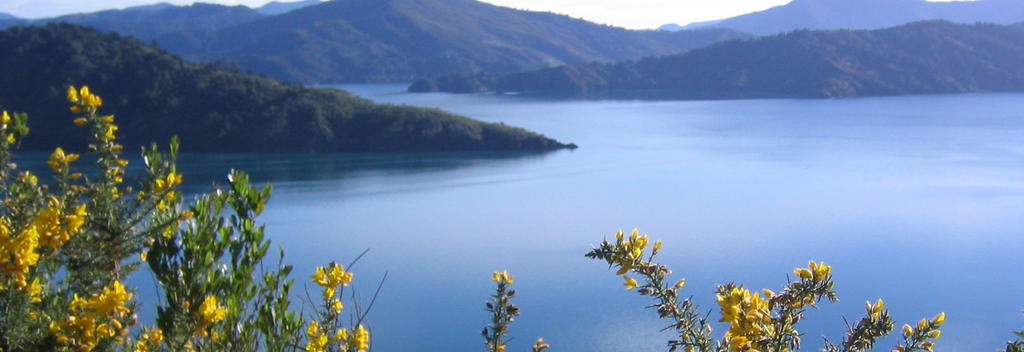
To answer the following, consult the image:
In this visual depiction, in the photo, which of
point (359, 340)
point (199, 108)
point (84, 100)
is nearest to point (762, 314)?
point (359, 340)

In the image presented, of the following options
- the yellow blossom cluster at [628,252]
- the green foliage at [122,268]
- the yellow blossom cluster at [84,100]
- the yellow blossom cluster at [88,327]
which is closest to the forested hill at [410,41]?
the yellow blossom cluster at [84,100]

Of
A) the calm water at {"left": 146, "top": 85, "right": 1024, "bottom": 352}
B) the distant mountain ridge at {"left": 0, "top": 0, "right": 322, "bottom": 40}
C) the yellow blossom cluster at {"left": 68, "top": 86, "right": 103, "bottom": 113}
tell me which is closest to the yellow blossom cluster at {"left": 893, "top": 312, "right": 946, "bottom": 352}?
the yellow blossom cluster at {"left": 68, "top": 86, "right": 103, "bottom": 113}

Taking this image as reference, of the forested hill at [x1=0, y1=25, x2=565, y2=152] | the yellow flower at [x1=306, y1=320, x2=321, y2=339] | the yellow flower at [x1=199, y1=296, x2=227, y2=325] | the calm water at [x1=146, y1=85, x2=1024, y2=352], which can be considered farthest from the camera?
the forested hill at [x1=0, y1=25, x2=565, y2=152]

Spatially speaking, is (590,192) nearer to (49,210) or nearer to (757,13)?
(49,210)

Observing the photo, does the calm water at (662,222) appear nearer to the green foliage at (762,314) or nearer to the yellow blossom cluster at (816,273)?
the green foliage at (762,314)

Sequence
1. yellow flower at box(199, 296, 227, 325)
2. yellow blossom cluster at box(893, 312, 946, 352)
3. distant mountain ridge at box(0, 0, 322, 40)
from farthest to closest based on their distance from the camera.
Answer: distant mountain ridge at box(0, 0, 322, 40) → yellow blossom cluster at box(893, 312, 946, 352) → yellow flower at box(199, 296, 227, 325)

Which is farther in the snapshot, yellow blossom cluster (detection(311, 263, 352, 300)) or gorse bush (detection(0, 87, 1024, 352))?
yellow blossom cluster (detection(311, 263, 352, 300))

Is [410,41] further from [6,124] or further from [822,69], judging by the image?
[6,124]

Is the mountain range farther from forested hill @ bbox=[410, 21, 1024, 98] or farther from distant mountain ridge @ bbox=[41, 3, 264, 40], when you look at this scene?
forested hill @ bbox=[410, 21, 1024, 98]
